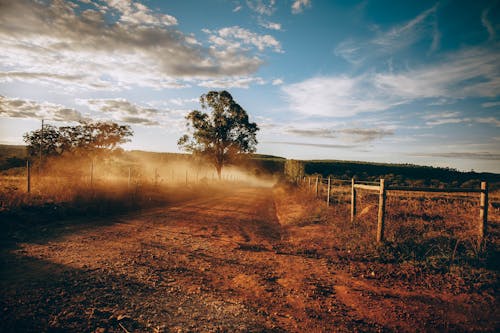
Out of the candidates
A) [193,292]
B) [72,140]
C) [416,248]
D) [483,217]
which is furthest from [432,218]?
[72,140]

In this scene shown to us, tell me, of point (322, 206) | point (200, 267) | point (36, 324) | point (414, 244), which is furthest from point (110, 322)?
point (322, 206)

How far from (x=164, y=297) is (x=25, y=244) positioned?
17.8 ft

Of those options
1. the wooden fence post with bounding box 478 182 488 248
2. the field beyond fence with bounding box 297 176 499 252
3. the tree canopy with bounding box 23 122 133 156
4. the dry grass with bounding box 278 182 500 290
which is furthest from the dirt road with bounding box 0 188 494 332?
the tree canopy with bounding box 23 122 133 156

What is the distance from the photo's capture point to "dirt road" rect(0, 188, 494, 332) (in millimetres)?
3652

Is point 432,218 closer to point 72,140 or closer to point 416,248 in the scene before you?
point 416,248

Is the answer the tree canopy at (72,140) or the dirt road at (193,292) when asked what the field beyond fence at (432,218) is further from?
the tree canopy at (72,140)

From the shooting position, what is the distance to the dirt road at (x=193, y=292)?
12.0 ft

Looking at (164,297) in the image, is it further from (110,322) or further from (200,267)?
(200,267)

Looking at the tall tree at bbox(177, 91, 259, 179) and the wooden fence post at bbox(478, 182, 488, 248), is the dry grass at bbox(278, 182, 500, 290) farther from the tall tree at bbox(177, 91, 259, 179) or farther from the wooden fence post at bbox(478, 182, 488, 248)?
the tall tree at bbox(177, 91, 259, 179)

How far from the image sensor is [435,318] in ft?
13.4

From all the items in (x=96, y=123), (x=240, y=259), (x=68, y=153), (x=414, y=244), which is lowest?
(x=240, y=259)

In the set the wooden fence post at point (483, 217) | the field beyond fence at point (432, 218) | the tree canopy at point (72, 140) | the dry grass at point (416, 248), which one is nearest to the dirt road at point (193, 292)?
the dry grass at point (416, 248)

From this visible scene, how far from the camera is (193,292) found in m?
4.59

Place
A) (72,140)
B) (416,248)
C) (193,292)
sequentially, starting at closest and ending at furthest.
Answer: (193,292) → (416,248) → (72,140)
